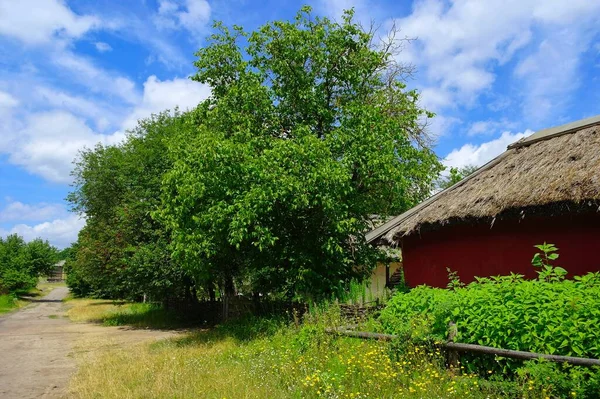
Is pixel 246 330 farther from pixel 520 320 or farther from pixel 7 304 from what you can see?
pixel 7 304

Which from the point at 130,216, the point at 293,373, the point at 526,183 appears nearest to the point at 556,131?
the point at 526,183

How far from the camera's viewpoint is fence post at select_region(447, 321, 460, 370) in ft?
22.1

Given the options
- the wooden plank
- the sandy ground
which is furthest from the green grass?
the wooden plank

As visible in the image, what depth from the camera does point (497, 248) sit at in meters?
9.80

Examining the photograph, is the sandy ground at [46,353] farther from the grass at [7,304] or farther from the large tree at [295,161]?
the grass at [7,304]

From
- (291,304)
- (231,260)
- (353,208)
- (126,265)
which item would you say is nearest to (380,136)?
(353,208)

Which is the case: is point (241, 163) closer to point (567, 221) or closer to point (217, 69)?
point (217, 69)

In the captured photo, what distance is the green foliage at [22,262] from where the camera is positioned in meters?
48.6

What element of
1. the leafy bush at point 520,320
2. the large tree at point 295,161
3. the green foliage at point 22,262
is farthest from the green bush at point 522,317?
the green foliage at point 22,262

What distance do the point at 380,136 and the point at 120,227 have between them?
14.2 m

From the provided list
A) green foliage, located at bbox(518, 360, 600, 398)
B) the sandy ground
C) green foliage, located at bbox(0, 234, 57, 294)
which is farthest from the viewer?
green foliage, located at bbox(0, 234, 57, 294)

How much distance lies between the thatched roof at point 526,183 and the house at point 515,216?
18mm

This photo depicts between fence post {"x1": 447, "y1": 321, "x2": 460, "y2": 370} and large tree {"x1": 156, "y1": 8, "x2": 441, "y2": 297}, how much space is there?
5208mm

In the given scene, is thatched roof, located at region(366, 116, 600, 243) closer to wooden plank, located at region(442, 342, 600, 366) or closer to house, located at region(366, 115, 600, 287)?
house, located at region(366, 115, 600, 287)
